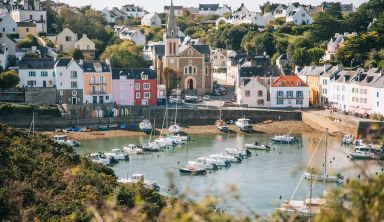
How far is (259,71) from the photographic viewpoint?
44.2m

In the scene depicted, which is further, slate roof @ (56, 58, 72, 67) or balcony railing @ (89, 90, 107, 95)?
balcony railing @ (89, 90, 107, 95)

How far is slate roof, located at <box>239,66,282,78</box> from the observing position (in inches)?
1715

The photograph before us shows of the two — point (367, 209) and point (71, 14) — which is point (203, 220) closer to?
point (367, 209)

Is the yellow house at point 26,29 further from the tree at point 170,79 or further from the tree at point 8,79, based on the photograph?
the tree at point 8,79

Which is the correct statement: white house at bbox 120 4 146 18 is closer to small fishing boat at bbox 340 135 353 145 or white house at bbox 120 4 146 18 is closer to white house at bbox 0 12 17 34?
white house at bbox 0 12 17 34

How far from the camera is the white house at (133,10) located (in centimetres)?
8362

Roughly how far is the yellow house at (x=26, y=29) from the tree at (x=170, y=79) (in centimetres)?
985

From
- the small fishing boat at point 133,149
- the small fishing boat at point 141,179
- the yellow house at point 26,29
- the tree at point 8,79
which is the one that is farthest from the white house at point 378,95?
the yellow house at point 26,29

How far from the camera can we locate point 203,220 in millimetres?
5844

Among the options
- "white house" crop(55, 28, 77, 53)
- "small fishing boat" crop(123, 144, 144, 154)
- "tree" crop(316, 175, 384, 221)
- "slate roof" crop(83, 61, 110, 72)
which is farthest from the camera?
"white house" crop(55, 28, 77, 53)

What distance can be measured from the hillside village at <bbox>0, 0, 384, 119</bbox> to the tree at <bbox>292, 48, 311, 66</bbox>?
0.07 metres

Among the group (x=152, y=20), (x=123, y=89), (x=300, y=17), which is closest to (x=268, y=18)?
(x=300, y=17)

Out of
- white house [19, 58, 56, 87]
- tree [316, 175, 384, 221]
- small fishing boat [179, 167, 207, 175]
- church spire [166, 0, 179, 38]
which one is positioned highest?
church spire [166, 0, 179, 38]

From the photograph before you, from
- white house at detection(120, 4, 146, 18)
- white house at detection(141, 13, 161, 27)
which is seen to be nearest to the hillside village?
white house at detection(141, 13, 161, 27)
